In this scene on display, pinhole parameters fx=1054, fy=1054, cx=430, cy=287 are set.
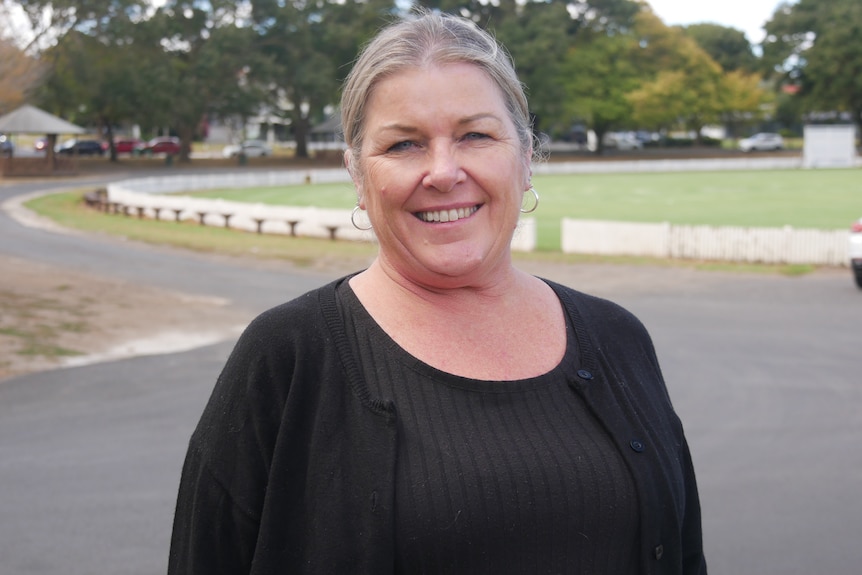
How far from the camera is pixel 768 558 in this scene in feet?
19.8

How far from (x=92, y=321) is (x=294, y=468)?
12386 millimetres

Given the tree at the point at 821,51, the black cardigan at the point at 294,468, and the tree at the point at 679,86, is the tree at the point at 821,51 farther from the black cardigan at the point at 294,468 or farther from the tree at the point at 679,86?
the black cardigan at the point at 294,468

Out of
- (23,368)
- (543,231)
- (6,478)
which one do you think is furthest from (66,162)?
(6,478)

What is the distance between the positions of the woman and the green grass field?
21.2m

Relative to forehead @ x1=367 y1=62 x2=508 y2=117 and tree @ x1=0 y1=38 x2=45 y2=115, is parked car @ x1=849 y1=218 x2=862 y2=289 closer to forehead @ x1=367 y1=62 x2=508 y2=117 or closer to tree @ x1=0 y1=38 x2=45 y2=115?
forehead @ x1=367 y1=62 x2=508 y2=117

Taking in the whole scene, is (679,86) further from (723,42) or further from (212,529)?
(212,529)

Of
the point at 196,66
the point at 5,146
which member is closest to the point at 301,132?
the point at 196,66

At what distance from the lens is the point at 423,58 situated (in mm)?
2316

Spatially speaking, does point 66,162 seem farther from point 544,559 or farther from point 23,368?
point 544,559

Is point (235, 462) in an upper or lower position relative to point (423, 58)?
lower

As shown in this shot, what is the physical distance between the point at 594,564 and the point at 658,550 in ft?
0.57

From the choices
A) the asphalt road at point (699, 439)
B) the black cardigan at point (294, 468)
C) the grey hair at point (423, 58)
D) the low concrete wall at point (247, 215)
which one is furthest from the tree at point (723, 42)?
the black cardigan at point (294, 468)

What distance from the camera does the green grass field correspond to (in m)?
30.4

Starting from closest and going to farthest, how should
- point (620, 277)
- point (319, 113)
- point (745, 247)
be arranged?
point (620, 277) → point (745, 247) → point (319, 113)
